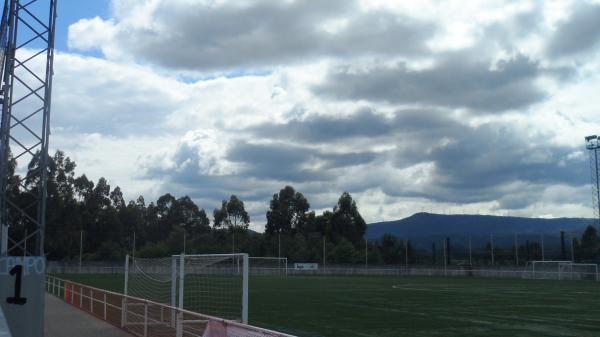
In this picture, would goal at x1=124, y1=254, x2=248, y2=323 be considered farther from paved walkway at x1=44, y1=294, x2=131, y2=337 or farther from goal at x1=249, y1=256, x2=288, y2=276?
goal at x1=249, y1=256, x2=288, y2=276

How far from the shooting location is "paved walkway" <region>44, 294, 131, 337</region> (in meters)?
16.0

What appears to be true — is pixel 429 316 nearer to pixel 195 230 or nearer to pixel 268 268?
pixel 268 268

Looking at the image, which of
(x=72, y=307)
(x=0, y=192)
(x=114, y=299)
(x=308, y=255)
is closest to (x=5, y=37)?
(x=0, y=192)

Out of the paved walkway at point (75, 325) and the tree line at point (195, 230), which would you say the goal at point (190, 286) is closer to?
the paved walkway at point (75, 325)

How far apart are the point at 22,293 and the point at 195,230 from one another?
→ 122 metres

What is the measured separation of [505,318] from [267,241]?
261ft

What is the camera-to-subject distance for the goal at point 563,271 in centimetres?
6122

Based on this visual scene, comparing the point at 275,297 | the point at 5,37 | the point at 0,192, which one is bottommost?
the point at 275,297

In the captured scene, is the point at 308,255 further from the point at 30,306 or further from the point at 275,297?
the point at 30,306

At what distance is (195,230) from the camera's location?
12950 centimetres

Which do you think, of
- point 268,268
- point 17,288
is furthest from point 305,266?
point 17,288

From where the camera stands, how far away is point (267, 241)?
9906 centimetres

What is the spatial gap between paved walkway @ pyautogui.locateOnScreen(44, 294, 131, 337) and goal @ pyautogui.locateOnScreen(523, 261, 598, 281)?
50318 mm

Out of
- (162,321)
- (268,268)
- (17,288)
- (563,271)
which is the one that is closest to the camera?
(17,288)
